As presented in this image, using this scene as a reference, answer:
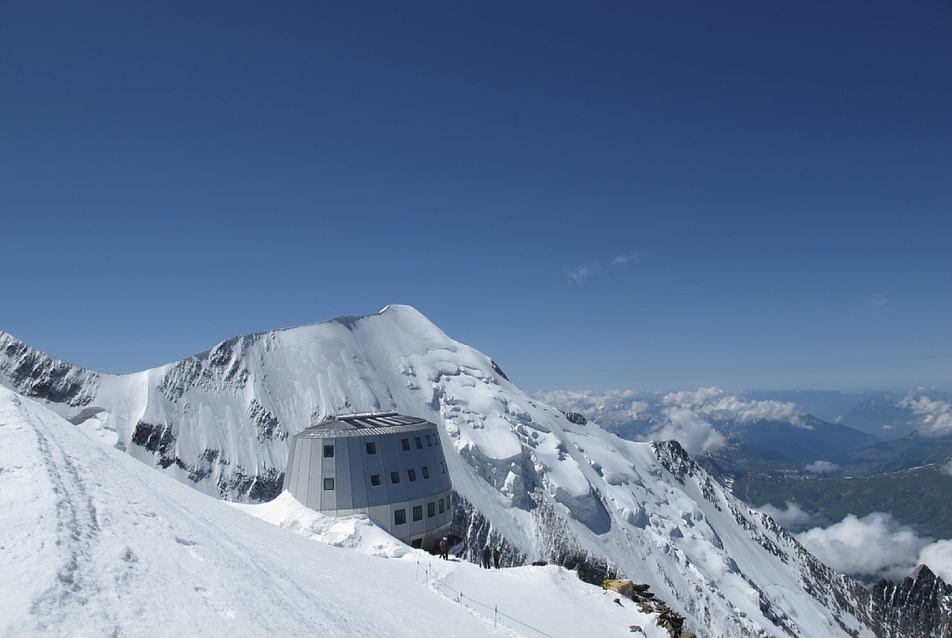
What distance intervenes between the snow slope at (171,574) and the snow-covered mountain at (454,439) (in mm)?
56101

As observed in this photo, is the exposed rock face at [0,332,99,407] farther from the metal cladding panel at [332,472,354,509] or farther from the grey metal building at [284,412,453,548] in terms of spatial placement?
the metal cladding panel at [332,472,354,509]

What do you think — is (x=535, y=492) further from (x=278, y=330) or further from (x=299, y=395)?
(x=278, y=330)

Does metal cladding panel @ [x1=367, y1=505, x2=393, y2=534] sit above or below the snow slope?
below

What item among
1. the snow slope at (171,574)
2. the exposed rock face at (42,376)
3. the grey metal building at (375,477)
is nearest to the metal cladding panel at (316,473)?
the grey metal building at (375,477)

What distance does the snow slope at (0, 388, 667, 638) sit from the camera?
27.8ft

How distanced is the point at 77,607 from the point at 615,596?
2661 centimetres

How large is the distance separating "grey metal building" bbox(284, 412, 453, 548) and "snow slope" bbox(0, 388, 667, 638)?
738 inches

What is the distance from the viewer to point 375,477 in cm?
4378

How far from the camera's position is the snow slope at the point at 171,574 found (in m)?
8.48

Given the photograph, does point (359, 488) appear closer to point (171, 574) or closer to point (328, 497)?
point (328, 497)

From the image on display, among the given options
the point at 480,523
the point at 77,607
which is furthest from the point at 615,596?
the point at 480,523

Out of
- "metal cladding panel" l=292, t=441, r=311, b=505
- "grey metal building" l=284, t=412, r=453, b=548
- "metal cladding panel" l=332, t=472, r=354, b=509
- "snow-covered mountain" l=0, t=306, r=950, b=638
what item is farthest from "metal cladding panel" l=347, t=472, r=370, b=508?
"snow-covered mountain" l=0, t=306, r=950, b=638

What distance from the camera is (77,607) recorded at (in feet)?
26.5

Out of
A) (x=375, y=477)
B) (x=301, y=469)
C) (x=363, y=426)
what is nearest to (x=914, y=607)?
(x=375, y=477)
